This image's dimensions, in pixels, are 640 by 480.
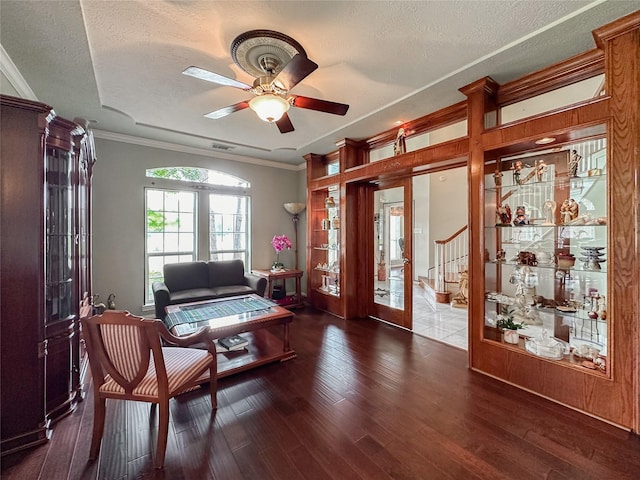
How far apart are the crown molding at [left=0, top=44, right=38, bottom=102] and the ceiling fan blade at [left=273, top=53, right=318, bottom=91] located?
6.96ft

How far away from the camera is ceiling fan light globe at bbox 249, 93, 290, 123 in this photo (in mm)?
2002

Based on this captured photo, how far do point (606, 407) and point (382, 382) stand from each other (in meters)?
1.62

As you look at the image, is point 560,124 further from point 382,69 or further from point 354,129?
point 354,129

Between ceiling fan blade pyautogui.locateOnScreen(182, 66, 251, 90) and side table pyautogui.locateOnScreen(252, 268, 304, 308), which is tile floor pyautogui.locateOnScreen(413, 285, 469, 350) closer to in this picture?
side table pyautogui.locateOnScreen(252, 268, 304, 308)

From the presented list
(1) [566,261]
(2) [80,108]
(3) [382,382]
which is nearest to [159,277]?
(2) [80,108]

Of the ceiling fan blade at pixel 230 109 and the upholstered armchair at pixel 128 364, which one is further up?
the ceiling fan blade at pixel 230 109

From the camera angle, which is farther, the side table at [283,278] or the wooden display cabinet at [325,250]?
the side table at [283,278]

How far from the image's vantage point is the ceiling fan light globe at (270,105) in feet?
6.57

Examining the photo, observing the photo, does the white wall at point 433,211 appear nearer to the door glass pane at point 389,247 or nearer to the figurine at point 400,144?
the door glass pane at point 389,247

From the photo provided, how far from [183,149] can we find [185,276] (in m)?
2.17

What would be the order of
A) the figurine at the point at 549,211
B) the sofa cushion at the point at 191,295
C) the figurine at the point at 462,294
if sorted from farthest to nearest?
the figurine at the point at 462,294
the sofa cushion at the point at 191,295
the figurine at the point at 549,211

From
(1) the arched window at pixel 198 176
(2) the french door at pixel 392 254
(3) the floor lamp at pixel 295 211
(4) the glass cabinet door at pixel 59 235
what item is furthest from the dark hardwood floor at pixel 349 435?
(3) the floor lamp at pixel 295 211

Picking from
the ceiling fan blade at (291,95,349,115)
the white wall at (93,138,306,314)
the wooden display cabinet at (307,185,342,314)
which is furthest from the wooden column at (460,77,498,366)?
the white wall at (93,138,306,314)

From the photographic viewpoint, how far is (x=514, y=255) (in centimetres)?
266
